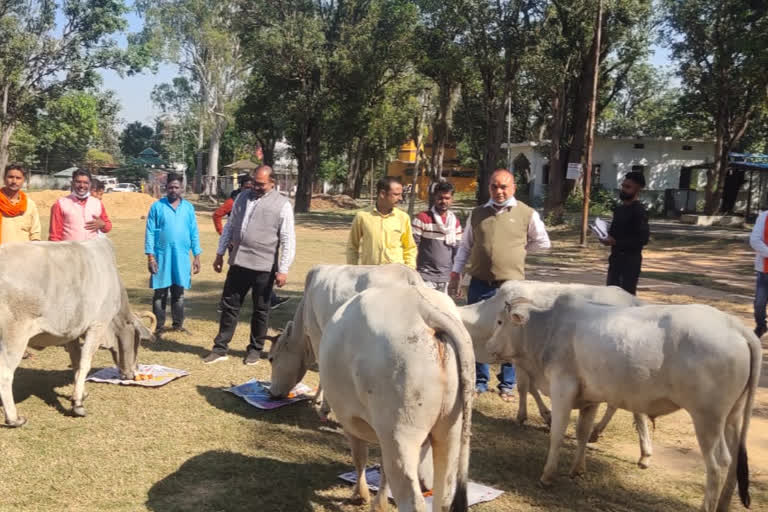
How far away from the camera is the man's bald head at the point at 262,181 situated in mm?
7199

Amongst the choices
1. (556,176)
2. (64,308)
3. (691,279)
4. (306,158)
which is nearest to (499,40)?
(556,176)

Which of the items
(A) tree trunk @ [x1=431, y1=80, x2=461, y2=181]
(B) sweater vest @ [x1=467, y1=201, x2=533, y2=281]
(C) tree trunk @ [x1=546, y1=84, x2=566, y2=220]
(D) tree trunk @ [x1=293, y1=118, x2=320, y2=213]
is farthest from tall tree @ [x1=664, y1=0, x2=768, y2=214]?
(B) sweater vest @ [x1=467, y1=201, x2=533, y2=281]

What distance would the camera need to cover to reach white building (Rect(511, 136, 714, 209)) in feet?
113

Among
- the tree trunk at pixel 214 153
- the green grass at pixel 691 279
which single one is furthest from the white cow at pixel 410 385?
the tree trunk at pixel 214 153

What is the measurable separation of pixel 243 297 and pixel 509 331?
3291mm

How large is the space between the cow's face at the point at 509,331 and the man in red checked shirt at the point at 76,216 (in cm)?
449

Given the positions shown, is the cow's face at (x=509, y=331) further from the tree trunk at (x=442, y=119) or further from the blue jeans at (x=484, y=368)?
the tree trunk at (x=442, y=119)

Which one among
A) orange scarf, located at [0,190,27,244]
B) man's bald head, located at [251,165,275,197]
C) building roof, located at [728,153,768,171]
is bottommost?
orange scarf, located at [0,190,27,244]

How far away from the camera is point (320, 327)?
5641mm

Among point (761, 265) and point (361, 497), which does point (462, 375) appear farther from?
point (761, 265)

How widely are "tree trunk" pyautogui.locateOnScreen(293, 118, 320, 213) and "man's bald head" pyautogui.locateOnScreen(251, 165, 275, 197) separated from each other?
25746mm

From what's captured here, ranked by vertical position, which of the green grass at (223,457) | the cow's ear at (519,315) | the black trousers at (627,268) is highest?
the black trousers at (627,268)

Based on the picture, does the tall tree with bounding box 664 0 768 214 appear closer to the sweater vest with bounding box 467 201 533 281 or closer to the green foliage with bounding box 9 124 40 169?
the sweater vest with bounding box 467 201 533 281

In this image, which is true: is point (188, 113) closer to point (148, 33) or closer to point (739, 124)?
point (148, 33)
